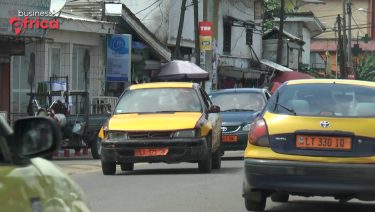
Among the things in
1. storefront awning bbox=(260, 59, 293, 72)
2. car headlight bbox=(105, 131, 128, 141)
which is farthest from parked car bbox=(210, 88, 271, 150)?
storefront awning bbox=(260, 59, 293, 72)

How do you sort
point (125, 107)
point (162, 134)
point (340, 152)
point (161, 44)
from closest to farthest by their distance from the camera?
point (340, 152)
point (162, 134)
point (125, 107)
point (161, 44)

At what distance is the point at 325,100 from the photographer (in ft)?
26.2

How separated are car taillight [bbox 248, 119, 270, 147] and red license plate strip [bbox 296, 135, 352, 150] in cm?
36

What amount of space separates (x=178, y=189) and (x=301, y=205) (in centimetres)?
214

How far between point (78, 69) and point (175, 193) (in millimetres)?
15401

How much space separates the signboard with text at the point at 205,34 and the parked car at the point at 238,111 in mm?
8564

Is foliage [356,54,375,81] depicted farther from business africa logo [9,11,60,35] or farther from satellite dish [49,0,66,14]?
business africa logo [9,11,60,35]

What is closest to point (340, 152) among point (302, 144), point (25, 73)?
point (302, 144)

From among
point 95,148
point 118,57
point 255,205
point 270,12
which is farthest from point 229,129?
point 270,12

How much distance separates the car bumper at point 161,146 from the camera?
12125mm

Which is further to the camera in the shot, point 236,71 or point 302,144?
point 236,71

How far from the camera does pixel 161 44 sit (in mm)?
27609

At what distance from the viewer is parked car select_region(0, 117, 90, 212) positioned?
2.79 m

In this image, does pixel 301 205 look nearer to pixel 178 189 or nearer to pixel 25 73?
pixel 178 189
